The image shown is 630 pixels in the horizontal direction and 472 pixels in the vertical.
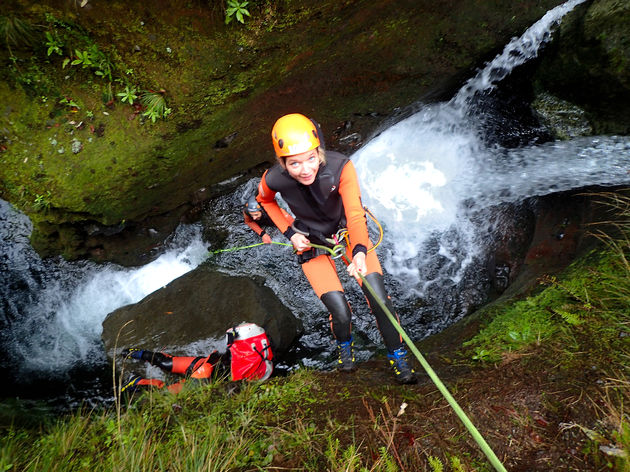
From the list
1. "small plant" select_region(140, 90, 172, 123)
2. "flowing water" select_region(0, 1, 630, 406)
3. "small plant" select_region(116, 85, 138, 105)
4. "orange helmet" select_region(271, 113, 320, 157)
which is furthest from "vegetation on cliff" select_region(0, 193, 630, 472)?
"small plant" select_region(116, 85, 138, 105)

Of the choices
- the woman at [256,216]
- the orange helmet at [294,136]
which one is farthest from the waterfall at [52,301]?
the orange helmet at [294,136]

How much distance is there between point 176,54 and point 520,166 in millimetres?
4842

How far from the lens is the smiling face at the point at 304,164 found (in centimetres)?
301

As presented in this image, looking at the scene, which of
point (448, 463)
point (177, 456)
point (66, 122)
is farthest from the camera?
point (66, 122)

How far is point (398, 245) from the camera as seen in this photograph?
5688mm

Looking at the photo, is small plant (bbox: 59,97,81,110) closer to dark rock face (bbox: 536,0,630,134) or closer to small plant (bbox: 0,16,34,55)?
small plant (bbox: 0,16,34,55)

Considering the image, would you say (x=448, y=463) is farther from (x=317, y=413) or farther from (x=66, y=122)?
(x=66, y=122)

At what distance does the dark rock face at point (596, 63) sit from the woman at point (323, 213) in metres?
3.30

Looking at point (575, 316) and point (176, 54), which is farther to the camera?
point (176, 54)

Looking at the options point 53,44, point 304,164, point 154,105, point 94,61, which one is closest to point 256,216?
point 304,164

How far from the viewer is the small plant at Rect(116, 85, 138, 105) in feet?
12.8

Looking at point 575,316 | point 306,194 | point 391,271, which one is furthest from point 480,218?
point 306,194

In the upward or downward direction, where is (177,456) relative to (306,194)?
downward

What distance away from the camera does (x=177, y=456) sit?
244 cm
